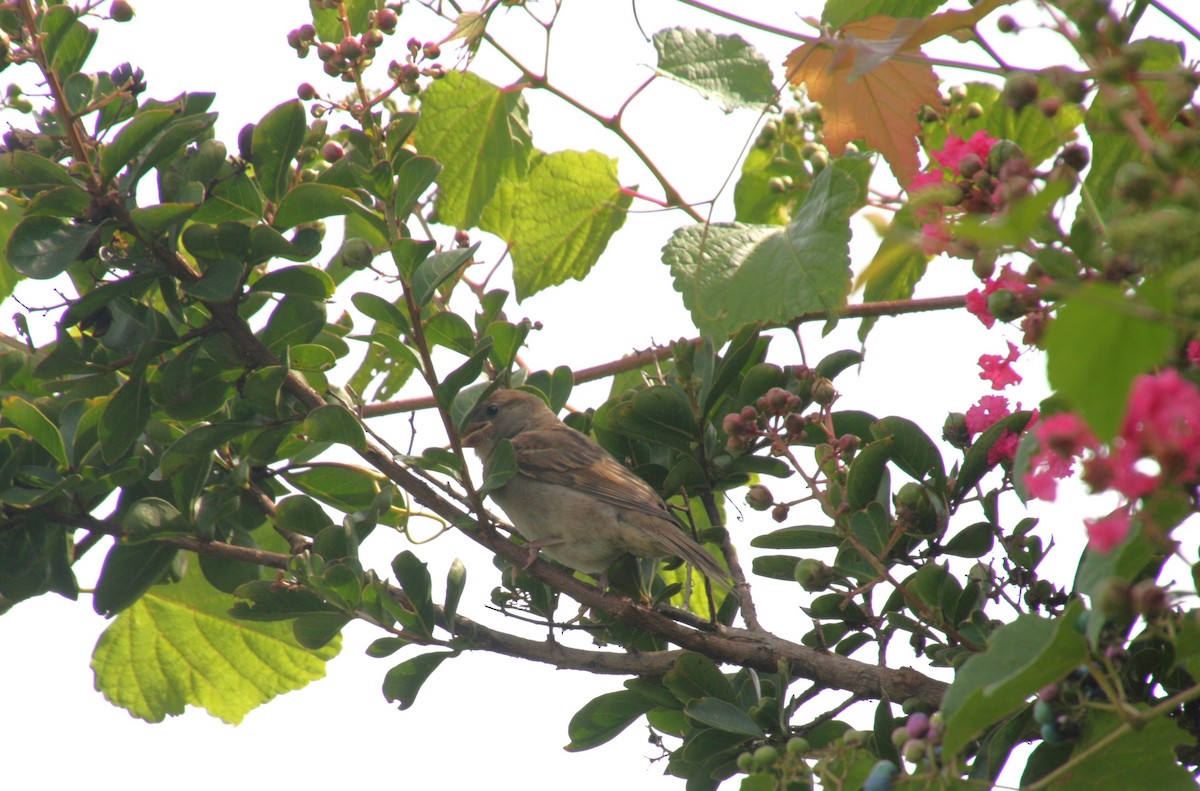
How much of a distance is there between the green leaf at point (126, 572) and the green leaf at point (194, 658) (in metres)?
0.94

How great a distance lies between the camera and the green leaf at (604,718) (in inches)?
115

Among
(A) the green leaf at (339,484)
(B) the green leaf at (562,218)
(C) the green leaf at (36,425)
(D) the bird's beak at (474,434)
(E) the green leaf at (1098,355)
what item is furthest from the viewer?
(D) the bird's beak at (474,434)

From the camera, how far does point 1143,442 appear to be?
41.4 inches

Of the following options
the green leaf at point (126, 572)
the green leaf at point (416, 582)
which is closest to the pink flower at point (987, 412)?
the green leaf at point (416, 582)

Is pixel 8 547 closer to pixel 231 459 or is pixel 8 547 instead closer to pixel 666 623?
pixel 231 459

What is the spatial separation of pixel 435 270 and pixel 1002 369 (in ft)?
4.10

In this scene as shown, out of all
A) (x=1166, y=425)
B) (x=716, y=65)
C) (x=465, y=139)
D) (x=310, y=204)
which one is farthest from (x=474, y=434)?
Answer: (x=1166, y=425)

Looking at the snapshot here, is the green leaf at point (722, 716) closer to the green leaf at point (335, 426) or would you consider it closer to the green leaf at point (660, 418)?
the green leaf at point (660, 418)

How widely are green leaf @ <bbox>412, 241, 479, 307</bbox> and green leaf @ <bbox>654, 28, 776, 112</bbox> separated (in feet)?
4.15

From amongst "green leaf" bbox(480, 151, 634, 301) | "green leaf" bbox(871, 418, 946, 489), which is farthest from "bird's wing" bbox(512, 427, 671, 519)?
"green leaf" bbox(871, 418, 946, 489)

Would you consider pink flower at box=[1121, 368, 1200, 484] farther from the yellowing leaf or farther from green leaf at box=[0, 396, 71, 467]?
green leaf at box=[0, 396, 71, 467]

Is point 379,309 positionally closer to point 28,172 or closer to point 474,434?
point 28,172

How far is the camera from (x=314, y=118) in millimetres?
2920

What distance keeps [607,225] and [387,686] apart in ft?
5.73
